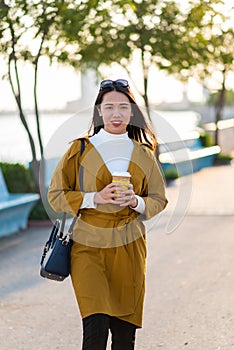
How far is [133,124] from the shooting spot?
4.43m

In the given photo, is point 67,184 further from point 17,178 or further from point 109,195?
point 17,178

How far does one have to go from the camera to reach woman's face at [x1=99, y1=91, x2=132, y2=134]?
4.27 m

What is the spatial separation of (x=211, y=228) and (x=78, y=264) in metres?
7.31

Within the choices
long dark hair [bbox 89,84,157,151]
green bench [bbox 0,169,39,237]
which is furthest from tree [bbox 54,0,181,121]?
long dark hair [bbox 89,84,157,151]

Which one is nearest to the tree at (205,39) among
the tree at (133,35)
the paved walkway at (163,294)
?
the tree at (133,35)

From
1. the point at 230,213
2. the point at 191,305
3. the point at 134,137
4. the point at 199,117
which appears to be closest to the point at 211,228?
the point at 230,213

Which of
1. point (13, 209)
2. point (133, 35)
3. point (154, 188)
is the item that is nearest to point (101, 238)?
point (154, 188)

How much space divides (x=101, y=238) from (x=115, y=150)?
440 mm

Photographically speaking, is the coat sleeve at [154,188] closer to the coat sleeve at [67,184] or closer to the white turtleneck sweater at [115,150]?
the white turtleneck sweater at [115,150]

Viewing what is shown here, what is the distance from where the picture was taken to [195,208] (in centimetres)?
1363

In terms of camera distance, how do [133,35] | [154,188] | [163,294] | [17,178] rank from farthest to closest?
1. [133,35]
2. [17,178]
3. [163,294]
4. [154,188]

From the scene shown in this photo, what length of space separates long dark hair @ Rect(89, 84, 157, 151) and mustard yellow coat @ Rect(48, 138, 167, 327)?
141 millimetres

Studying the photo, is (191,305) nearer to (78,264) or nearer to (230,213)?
(78,264)

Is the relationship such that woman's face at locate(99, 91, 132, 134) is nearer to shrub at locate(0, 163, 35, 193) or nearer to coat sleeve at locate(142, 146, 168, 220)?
coat sleeve at locate(142, 146, 168, 220)
